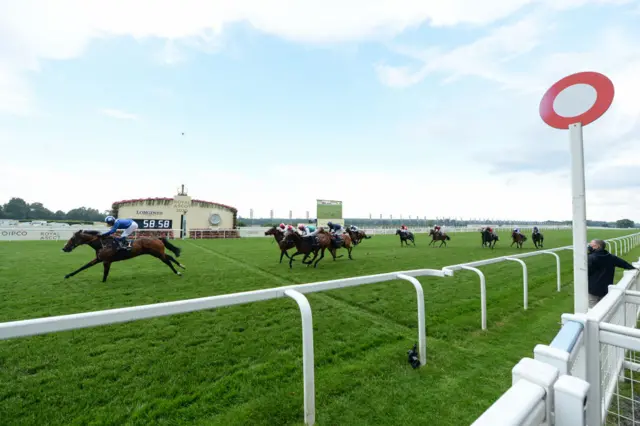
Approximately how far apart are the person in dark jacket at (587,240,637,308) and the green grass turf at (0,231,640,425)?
63cm

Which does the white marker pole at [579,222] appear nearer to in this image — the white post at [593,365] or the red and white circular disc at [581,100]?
the red and white circular disc at [581,100]

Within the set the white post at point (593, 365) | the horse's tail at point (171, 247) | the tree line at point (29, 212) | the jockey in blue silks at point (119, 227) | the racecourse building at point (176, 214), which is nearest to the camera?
the white post at point (593, 365)

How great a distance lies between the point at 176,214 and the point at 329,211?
17.1 metres

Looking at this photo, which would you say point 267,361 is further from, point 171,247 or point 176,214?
point 176,214

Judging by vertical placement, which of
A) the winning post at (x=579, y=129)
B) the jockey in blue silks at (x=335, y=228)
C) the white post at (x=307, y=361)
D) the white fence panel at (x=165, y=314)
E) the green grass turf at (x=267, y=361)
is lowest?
the green grass turf at (x=267, y=361)

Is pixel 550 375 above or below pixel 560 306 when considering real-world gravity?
above

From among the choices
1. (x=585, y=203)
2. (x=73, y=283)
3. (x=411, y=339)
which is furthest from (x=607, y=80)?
(x=73, y=283)

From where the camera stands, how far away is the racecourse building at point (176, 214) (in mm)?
27234

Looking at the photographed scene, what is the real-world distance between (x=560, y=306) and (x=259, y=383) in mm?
5138

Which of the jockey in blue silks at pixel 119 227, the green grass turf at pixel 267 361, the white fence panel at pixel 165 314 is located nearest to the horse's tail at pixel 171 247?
the jockey in blue silks at pixel 119 227

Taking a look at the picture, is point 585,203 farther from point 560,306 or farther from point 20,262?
point 20,262

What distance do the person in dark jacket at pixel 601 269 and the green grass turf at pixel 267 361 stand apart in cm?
63

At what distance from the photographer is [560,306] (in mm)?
4898

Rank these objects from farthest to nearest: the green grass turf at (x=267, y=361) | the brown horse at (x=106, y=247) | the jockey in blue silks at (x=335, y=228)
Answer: the jockey in blue silks at (x=335, y=228) → the brown horse at (x=106, y=247) → the green grass turf at (x=267, y=361)
